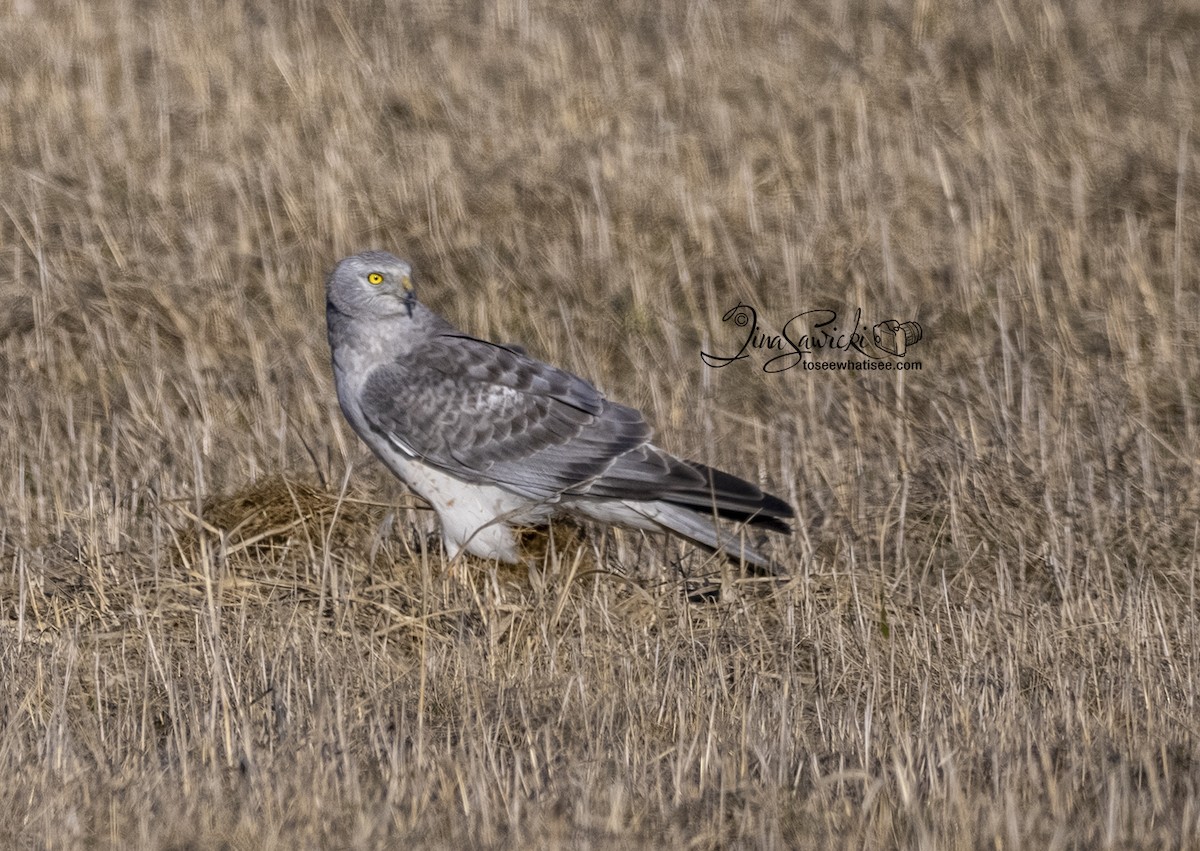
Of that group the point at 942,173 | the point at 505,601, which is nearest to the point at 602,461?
the point at 505,601

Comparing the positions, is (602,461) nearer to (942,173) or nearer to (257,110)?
(942,173)

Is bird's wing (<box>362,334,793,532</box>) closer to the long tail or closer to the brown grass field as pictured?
the long tail

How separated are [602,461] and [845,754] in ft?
7.20

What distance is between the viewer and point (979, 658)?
5.01 metres

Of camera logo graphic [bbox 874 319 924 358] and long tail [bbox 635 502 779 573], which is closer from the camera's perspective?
long tail [bbox 635 502 779 573]

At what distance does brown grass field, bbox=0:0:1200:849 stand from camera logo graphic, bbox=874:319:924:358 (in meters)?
0.08

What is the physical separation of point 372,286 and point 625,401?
2.59 metres

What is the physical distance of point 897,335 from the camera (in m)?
8.73

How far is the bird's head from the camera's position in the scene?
6055 millimetres
